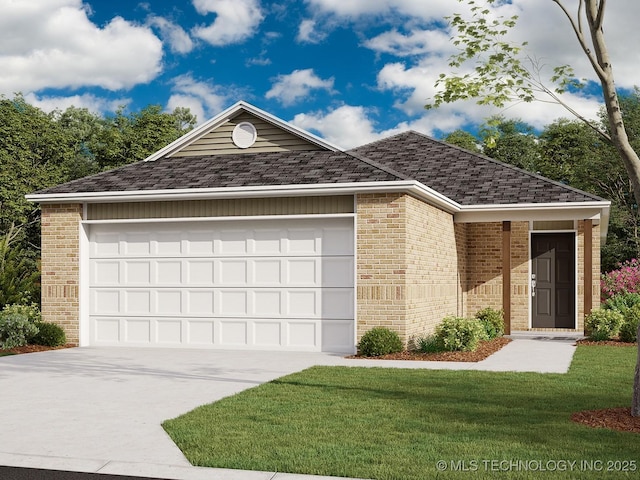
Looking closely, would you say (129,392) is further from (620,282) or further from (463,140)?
(463,140)

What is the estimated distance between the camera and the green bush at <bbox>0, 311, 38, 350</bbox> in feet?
53.5

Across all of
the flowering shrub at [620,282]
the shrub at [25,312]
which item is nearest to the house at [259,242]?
the shrub at [25,312]

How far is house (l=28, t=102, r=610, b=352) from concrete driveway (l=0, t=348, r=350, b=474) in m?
0.86

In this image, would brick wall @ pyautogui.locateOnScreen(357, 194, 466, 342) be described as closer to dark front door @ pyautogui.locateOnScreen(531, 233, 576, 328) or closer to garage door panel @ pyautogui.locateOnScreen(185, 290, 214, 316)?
garage door panel @ pyautogui.locateOnScreen(185, 290, 214, 316)

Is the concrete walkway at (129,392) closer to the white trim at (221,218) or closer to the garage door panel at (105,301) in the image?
the garage door panel at (105,301)

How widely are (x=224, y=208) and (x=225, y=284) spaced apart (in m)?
1.57

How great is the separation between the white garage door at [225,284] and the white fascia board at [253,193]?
25.6 inches

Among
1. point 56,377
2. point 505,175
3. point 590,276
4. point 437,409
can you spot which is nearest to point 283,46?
point 505,175

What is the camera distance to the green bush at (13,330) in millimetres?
16297

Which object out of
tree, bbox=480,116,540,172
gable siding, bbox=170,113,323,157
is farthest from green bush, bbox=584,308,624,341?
tree, bbox=480,116,540,172

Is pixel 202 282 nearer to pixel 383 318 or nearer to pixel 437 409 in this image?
pixel 383 318

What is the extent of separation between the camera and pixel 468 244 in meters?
21.4

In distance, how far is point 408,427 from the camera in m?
7.95

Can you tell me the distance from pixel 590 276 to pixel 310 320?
23.4ft
